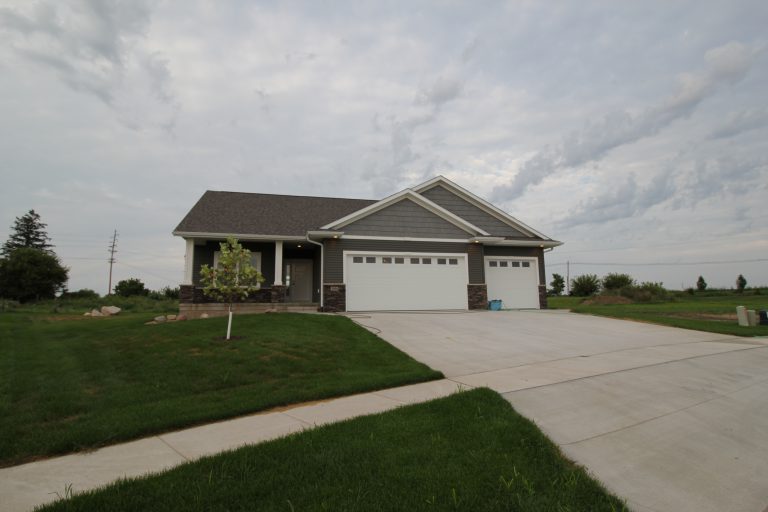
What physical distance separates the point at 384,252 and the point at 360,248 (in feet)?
3.55

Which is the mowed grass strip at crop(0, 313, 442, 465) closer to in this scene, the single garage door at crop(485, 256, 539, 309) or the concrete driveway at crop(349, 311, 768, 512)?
the concrete driveway at crop(349, 311, 768, 512)

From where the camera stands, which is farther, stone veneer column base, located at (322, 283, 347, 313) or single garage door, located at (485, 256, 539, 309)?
single garage door, located at (485, 256, 539, 309)

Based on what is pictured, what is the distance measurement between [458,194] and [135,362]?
16.9 meters

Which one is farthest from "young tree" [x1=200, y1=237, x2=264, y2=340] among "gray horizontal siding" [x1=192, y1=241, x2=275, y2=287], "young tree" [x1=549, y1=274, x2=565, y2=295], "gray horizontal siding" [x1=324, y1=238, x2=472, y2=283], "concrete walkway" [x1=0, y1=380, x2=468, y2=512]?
"young tree" [x1=549, y1=274, x2=565, y2=295]

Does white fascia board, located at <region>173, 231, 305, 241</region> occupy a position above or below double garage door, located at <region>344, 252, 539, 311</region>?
above

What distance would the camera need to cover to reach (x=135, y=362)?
27.5 feet

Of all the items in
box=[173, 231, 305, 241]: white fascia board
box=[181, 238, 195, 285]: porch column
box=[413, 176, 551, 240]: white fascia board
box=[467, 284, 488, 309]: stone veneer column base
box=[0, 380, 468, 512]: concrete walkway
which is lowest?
box=[0, 380, 468, 512]: concrete walkway

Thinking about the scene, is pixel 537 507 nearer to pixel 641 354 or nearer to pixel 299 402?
pixel 299 402

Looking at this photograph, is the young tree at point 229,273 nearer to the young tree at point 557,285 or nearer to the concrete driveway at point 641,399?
the concrete driveway at point 641,399

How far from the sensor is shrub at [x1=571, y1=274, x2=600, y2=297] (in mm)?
41013

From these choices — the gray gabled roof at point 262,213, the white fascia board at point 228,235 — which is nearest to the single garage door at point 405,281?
the white fascia board at point 228,235

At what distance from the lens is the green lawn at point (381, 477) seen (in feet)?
9.96

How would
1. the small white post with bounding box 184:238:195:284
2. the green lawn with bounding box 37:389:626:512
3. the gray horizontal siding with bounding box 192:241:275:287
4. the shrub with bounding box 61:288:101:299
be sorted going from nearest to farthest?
the green lawn with bounding box 37:389:626:512 → the small white post with bounding box 184:238:195:284 → the gray horizontal siding with bounding box 192:241:275:287 → the shrub with bounding box 61:288:101:299

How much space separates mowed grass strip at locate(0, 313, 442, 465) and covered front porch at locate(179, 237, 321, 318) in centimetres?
511
